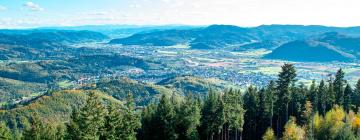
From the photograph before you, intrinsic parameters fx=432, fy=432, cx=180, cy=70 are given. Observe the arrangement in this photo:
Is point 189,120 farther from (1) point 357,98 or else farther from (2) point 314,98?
(1) point 357,98

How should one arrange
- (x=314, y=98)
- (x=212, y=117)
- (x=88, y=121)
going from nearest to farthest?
(x=88, y=121) → (x=212, y=117) → (x=314, y=98)

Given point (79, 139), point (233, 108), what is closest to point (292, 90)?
point (233, 108)

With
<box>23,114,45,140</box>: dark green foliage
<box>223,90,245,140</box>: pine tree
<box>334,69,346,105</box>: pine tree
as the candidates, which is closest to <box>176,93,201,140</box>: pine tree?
<box>223,90,245,140</box>: pine tree

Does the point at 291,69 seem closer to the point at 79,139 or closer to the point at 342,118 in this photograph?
the point at 342,118

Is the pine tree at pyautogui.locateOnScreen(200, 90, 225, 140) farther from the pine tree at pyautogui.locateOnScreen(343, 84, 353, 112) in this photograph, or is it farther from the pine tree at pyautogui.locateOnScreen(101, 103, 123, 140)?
the pine tree at pyautogui.locateOnScreen(343, 84, 353, 112)

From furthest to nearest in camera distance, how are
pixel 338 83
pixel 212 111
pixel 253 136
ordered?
pixel 338 83 < pixel 253 136 < pixel 212 111

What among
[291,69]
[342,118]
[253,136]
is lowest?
[253,136]

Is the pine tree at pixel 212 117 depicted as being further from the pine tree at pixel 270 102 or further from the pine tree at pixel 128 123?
the pine tree at pixel 128 123

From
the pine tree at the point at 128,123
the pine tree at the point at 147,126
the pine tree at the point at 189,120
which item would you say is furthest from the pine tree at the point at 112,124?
the pine tree at the point at 147,126

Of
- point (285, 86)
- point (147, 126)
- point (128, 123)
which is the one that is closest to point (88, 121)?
point (128, 123)
